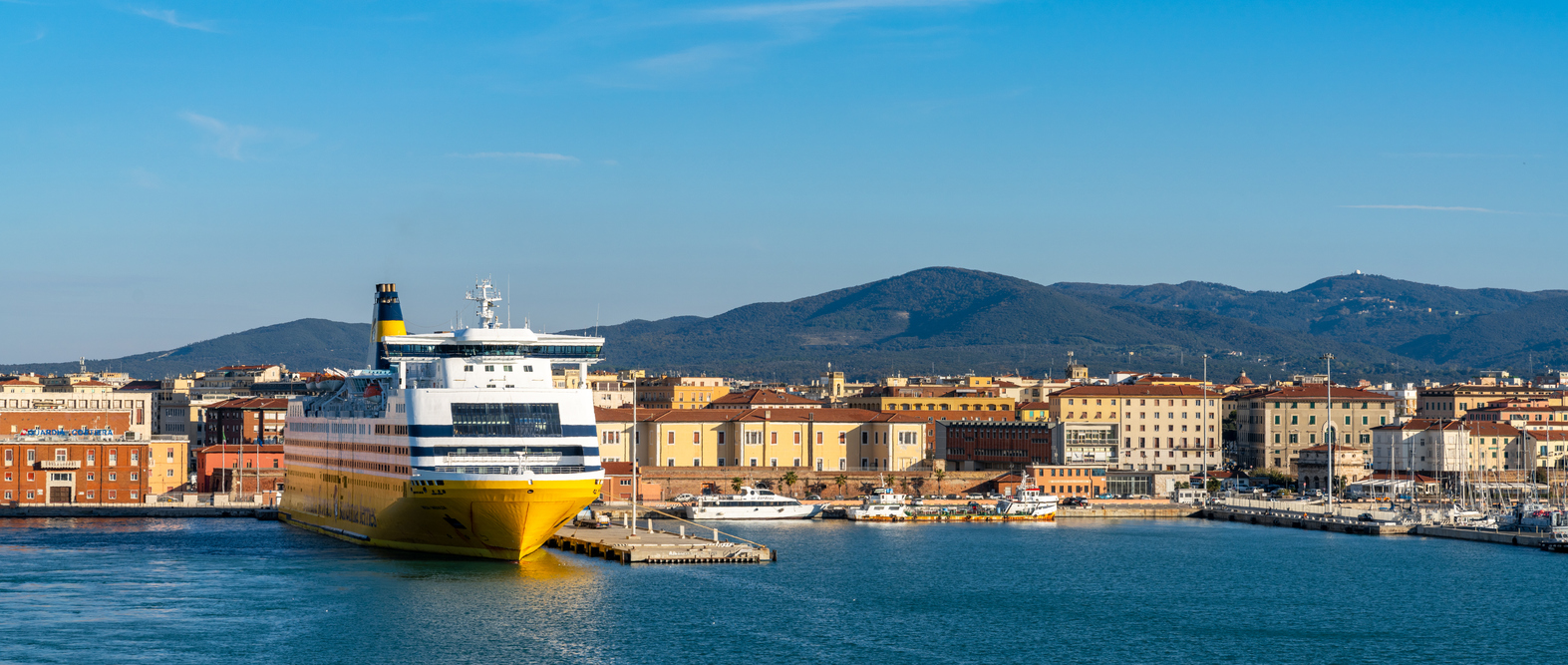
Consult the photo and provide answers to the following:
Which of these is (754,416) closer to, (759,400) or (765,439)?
(765,439)

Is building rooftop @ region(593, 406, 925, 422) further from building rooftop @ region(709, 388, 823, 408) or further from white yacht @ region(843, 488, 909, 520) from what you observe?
white yacht @ region(843, 488, 909, 520)

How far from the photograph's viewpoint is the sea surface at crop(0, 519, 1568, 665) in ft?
138

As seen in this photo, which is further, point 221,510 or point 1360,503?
point 1360,503

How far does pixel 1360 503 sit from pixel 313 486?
2220 inches

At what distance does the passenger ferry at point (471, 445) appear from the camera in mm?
52844

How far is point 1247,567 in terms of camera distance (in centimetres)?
6238

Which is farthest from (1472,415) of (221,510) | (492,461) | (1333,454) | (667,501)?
(492,461)

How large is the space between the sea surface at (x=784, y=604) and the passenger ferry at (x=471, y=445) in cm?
133

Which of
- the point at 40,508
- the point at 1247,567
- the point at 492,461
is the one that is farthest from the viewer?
the point at 40,508

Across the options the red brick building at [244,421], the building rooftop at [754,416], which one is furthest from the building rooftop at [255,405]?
the building rooftop at [754,416]

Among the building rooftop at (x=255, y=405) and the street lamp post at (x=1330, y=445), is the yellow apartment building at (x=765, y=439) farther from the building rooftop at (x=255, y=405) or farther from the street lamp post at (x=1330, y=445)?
the street lamp post at (x=1330, y=445)

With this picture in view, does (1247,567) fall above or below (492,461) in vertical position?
below

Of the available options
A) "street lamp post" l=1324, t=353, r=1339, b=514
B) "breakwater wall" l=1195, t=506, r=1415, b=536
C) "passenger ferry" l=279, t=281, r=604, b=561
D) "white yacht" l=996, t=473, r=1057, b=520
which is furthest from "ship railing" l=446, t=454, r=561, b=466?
"street lamp post" l=1324, t=353, r=1339, b=514

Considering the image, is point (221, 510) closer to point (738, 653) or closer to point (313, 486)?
point (313, 486)
